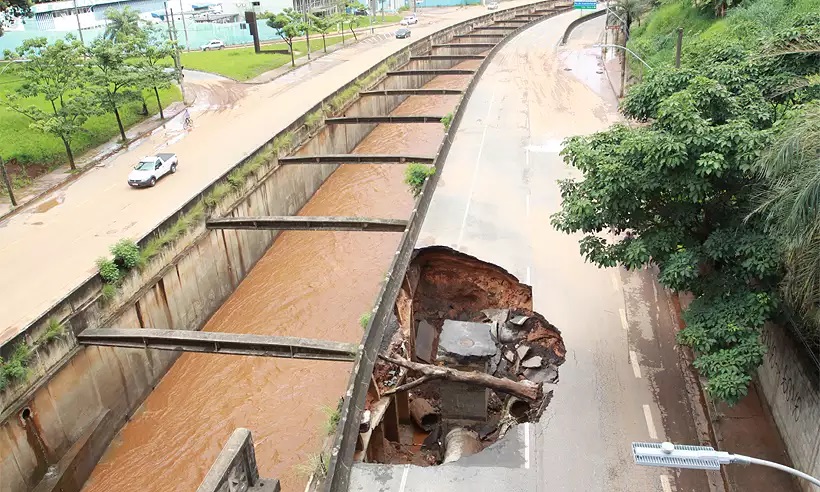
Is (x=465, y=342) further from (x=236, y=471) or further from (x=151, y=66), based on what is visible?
(x=151, y=66)

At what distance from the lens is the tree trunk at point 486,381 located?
16.1 metres

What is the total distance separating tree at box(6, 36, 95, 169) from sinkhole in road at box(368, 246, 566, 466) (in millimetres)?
20886

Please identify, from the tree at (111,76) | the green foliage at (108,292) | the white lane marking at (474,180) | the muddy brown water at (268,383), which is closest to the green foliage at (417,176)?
the white lane marking at (474,180)

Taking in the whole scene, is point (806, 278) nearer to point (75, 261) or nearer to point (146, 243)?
point (146, 243)

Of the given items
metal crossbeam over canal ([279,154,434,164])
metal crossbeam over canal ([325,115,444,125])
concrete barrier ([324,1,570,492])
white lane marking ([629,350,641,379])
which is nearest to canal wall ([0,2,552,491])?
metal crossbeam over canal ([279,154,434,164])

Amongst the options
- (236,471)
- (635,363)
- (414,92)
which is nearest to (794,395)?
(635,363)

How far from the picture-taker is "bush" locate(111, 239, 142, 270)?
20227mm

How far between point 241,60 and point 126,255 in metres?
45.8

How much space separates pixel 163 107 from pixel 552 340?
36201mm

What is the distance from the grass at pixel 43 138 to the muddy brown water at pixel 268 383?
548 inches

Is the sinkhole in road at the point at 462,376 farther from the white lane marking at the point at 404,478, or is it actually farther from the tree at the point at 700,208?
the tree at the point at 700,208

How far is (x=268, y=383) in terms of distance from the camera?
20859 millimetres

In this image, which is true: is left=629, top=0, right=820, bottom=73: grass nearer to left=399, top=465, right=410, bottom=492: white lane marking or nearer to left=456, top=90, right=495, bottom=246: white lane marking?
left=456, top=90, right=495, bottom=246: white lane marking

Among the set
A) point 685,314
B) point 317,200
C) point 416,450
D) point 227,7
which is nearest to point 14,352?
point 416,450
